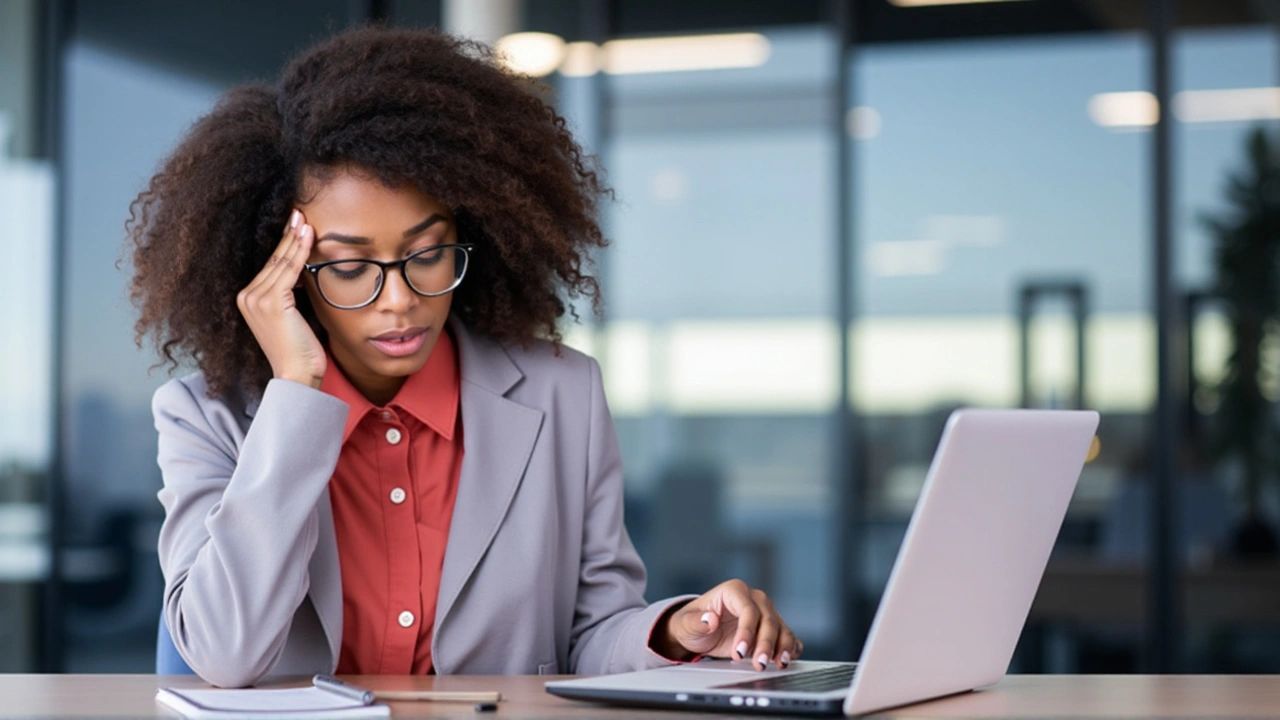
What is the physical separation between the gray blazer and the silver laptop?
385 millimetres

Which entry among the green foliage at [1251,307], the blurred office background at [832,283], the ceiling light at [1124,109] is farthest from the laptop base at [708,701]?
the ceiling light at [1124,109]

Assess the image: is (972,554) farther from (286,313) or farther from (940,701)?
(286,313)

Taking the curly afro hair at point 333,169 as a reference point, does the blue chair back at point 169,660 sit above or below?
below

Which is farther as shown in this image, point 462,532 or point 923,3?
point 923,3

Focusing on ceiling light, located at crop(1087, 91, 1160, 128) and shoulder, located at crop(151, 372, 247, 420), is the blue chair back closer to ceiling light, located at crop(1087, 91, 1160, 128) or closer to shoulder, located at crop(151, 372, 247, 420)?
shoulder, located at crop(151, 372, 247, 420)

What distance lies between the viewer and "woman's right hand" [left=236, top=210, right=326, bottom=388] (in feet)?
5.77

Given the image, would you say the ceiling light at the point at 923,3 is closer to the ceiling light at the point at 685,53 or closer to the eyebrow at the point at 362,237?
the ceiling light at the point at 685,53

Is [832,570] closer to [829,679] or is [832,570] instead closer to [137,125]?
[137,125]

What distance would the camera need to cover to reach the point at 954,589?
1330 millimetres

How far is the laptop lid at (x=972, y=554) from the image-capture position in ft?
4.07

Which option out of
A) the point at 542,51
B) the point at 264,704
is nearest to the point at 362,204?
the point at 264,704

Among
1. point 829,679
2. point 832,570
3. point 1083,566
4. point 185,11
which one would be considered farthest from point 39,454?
point 829,679

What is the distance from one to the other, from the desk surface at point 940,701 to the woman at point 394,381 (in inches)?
6.4

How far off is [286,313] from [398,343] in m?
0.15
